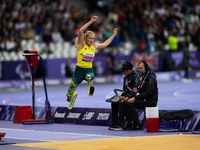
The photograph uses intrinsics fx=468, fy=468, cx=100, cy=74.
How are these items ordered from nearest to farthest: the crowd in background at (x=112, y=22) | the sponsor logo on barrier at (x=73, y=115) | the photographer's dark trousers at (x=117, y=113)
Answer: the photographer's dark trousers at (x=117, y=113), the sponsor logo on barrier at (x=73, y=115), the crowd in background at (x=112, y=22)

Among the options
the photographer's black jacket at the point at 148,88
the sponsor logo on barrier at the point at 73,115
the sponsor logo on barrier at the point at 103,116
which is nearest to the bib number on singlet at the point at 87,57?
the photographer's black jacket at the point at 148,88

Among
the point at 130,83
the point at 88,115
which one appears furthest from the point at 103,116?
the point at 130,83

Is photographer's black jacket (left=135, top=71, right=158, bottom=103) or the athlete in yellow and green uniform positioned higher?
the athlete in yellow and green uniform

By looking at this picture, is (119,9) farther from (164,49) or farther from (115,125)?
(115,125)

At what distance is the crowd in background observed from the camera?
2473cm

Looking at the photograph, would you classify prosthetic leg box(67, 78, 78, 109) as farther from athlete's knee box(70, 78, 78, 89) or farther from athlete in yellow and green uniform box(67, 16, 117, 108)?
athlete in yellow and green uniform box(67, 16, 117, 108)

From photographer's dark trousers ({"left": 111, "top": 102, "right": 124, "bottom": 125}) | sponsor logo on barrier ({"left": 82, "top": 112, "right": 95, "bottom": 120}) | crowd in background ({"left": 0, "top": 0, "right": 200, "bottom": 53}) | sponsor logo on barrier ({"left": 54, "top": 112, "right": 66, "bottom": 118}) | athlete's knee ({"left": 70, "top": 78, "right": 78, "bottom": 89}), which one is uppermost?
crowd in background ({"left": 0, "top": 0, "right": 200, "bottom": 53})

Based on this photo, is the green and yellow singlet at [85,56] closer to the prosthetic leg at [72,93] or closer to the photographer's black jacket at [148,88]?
the prosthetic leg at [72,93]

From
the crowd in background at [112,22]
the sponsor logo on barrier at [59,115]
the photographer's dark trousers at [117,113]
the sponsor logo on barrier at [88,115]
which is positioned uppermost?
the crowd in background at [112,22]

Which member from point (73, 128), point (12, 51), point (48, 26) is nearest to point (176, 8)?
point (48, 26)

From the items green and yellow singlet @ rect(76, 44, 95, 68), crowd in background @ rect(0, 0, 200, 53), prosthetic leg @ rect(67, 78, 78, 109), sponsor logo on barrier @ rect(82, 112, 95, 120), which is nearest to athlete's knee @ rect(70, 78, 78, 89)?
→ prosthetic leg @ rect(67, 78, 78, 109)

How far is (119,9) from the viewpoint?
31781 millimetres

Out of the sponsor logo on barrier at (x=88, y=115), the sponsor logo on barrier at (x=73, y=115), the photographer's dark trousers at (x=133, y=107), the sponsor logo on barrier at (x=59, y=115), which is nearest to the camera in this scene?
the photographer's dark trousers at (x=133, y=107)

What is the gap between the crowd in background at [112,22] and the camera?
2473 cm
